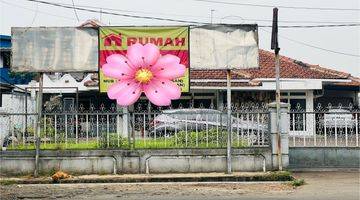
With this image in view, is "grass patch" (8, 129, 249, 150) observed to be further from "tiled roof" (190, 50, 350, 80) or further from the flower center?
"tiled roof" (190, 50, 350, 80)

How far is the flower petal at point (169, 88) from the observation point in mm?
14648

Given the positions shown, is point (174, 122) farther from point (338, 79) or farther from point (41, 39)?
point (338, 79)

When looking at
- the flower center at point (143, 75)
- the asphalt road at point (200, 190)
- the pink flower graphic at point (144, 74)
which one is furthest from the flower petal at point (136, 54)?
the asphalt road at point (200, 190)

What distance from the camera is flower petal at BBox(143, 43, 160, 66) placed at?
14.5 m

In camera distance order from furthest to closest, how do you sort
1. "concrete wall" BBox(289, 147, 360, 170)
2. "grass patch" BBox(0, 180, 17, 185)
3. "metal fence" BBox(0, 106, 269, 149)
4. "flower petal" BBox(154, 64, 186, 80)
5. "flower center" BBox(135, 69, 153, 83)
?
"flower center" BBox(135, 69, 153, 83) < "concrete wall" BBox(289, 147, 360, 170) < "flower petal" BBox(154, 64, 186, 80) < "metal fence" BBox(0, 106, 269, 149) < "grass patch" BBox(0, 180, 17, 185)

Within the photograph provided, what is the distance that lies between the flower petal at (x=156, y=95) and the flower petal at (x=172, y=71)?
0.39 meters

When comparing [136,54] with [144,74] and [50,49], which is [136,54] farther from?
[50,49]

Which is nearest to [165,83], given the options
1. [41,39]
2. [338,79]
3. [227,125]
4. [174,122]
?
[174,122]

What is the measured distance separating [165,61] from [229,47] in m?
1.70

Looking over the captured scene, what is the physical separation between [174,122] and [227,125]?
136 cm

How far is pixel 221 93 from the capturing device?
26312mm

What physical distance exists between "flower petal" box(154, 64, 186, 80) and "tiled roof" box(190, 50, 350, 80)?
11496mm

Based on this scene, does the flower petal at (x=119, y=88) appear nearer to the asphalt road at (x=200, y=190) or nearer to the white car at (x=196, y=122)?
the white car at (x=196, y=122)

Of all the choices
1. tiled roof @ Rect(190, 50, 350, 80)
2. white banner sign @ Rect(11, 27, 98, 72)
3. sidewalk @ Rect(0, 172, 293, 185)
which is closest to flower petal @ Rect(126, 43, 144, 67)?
white banner sign @ Rect(11, 27, 98, 72)
